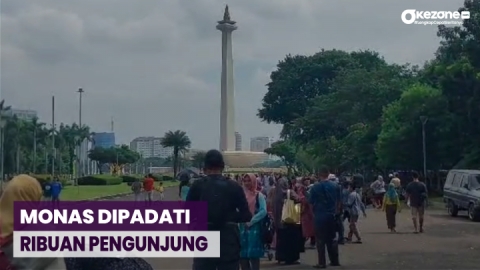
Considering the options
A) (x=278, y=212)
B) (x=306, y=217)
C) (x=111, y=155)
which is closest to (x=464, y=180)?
(x=306, y=217)

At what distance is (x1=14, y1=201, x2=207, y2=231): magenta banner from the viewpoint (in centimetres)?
480

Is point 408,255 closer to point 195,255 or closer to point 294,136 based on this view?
point 195,255

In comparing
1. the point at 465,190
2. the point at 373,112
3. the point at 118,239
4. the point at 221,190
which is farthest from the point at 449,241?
the point at 373,112

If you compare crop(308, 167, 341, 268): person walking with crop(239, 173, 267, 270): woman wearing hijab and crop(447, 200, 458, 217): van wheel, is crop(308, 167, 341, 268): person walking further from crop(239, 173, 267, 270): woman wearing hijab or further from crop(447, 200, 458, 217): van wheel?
crop(447, 200, 458, 217): van wheel

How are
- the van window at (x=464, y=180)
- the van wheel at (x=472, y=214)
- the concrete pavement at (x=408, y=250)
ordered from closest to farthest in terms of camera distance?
the concrete pavement at (x=408, y=250)
the van wheel at (x=472, y=214)
the van window at (x=464, y=180)

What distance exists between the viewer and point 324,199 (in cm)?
1352

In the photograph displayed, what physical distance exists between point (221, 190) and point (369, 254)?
30.6 feet

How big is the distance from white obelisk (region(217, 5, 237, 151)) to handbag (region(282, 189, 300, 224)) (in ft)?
271

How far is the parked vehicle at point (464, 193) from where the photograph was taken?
1006 inches

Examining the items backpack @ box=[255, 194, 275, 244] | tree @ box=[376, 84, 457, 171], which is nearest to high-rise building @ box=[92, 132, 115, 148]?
tree @ box=[376, 84, 457, 171]

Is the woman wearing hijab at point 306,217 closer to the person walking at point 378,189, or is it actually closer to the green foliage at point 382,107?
the person walking at point 378,189

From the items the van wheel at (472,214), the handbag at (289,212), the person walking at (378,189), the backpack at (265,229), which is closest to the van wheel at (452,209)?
the van wheel at (472,214)

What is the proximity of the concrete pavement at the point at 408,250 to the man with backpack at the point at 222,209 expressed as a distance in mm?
3034

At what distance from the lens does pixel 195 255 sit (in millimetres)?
7387
